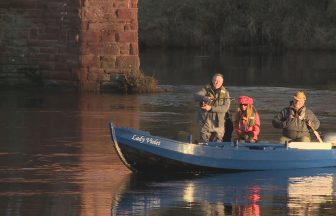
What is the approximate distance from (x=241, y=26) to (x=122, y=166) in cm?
3999

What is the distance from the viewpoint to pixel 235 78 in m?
41.0

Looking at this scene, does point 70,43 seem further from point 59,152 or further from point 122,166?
point 122,166

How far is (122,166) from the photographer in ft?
65.7

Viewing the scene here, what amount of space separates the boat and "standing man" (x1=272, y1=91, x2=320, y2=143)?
0.29 m

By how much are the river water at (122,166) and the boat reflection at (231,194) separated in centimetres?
1

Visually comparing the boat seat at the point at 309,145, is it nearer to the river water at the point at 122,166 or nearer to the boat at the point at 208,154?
the boat at the point at 208,154

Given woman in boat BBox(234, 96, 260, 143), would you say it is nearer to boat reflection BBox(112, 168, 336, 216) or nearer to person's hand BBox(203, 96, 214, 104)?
person's hand BBox(203, 96, 214, 104)

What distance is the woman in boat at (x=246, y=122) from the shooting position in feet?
65.4

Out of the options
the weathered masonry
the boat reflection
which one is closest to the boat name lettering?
the boat reflection

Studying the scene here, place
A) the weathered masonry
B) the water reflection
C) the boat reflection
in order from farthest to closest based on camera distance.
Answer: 1. the weathered masonry
2. the water reflection
3. the boat reflection

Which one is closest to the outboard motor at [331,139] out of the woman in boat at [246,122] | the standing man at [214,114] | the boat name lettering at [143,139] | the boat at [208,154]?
the boat at [208,154]

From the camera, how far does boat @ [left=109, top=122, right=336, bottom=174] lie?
733 inches

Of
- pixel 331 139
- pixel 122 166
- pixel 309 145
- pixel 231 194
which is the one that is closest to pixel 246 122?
pixel 309 145

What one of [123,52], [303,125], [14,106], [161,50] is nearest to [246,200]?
[303,125]
